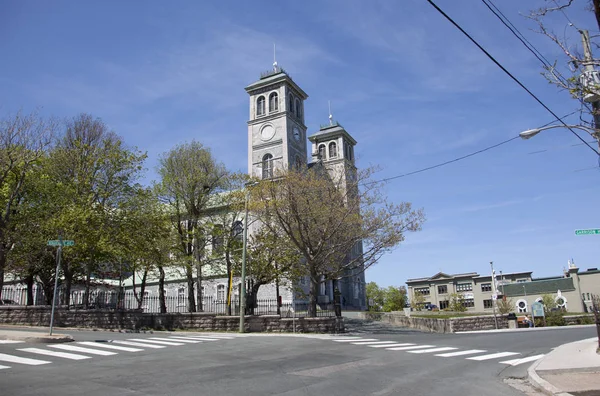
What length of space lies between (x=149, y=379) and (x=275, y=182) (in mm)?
19637

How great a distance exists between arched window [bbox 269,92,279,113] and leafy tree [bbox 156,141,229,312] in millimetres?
24214

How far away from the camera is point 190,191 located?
32.2 m

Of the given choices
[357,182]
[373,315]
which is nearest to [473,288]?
[373,315]

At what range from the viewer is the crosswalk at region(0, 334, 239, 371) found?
37.7ft

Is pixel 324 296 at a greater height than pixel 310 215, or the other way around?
pixel 310 215

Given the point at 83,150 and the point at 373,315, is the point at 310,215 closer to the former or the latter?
the point at 83,150

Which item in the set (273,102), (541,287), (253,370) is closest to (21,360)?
(253,370)

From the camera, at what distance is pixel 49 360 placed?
11.7 meters

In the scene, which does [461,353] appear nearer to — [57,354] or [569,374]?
[569,374]

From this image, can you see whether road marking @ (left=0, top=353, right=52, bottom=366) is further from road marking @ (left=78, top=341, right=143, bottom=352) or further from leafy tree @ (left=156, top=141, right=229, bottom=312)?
leafy tree @ (left=156, top=141, right=229, bottom=312)

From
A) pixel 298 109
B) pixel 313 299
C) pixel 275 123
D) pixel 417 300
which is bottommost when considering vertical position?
pixel 417 300

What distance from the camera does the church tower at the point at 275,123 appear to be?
177ft

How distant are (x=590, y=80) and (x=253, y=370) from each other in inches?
404

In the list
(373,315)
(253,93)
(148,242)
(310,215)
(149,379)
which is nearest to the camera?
(149,379)
